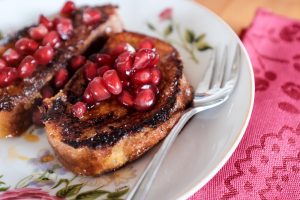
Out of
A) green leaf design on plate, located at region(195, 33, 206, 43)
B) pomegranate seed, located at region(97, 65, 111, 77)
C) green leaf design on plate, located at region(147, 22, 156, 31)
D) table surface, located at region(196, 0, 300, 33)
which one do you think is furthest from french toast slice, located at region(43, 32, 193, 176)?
table surface, located at region(196, 0, 300, 33)

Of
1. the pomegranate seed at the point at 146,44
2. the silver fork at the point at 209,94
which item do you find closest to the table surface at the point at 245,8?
the silver fork at the point at 209,94

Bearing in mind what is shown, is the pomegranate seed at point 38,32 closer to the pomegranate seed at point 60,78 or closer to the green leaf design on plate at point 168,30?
the pomegranate seed at point 60,78

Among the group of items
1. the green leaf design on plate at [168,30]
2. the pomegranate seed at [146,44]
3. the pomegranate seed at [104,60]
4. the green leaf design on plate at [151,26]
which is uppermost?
the pomegranate seed at [104,60]

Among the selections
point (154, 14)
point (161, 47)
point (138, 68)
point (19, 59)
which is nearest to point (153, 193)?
point (138, 68)

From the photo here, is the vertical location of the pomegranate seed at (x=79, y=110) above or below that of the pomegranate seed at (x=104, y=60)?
below

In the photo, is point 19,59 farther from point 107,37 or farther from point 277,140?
point 277,140

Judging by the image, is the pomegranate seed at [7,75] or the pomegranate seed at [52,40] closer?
the pomegranate seed at [7,75]

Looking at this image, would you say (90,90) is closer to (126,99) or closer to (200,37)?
(126,99)

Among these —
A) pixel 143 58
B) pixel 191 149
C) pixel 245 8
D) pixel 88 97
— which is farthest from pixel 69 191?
pixel 245 8
